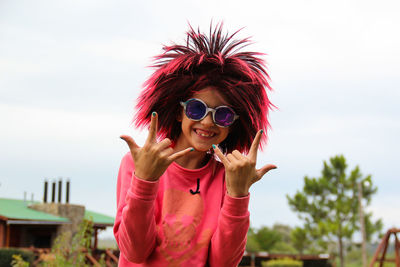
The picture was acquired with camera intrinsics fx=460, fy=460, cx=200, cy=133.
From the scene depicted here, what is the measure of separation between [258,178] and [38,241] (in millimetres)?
20139

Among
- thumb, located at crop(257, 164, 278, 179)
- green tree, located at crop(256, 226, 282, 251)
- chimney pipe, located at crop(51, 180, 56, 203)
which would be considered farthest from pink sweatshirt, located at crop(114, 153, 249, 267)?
green tree, located at crop(256, 226, 282, 251)

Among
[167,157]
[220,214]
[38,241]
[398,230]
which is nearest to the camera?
[167,157]

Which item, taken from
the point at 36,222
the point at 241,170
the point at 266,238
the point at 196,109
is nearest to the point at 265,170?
the point at 241,170

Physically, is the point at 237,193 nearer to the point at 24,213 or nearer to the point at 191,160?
the point at 191,160

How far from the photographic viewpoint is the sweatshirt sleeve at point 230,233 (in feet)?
6.84

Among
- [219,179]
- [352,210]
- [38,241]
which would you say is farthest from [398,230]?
[352,210]

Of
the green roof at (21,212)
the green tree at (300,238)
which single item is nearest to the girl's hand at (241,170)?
the green roof at (21,212)

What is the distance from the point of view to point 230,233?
83.3 inches

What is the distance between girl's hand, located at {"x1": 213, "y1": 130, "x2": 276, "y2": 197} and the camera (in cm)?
202

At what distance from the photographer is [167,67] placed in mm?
2418

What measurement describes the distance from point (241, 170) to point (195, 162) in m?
0.47

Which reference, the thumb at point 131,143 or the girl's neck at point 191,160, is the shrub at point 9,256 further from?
the thumb at point 131,143

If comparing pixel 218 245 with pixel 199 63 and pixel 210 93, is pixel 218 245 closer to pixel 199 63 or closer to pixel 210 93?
pixel 210 93

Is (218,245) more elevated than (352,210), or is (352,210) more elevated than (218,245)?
(352,210)
